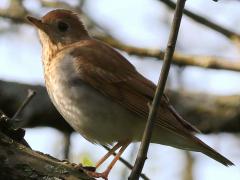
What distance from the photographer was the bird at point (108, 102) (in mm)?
4785

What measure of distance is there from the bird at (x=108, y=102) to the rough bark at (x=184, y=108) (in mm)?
1086

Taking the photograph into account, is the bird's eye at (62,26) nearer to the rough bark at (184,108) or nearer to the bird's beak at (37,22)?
the bird's beak at (37,22)

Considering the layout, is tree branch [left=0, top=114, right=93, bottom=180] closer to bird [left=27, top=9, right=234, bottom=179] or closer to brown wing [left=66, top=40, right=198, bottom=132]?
bird [left=27, top=9, right=234, bottom=179]

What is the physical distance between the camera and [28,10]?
7.28 meters

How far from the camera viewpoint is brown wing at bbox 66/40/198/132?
4.80 meters

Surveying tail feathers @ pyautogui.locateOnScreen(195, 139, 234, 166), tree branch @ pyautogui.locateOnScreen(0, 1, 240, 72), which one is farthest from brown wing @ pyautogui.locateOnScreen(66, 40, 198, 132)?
tree branch @ pyautogui.locateOnScreen(0, 1, 240, 72)

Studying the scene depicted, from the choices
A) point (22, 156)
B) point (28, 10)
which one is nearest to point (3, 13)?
point (28, 10)

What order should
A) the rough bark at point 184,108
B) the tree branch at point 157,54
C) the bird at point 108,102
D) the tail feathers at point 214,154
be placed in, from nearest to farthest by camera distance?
1. the tail feathers at point 214,154
2. the bird at point 108,102
3. the rough bark at point 184,108
4. the tree branch at point 157,54

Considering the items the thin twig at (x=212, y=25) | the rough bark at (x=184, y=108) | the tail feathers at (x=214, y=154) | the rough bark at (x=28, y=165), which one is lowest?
the rough bark at (x=184, y=108)

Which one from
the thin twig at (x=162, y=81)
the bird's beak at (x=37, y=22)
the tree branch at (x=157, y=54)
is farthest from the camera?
the tree branch at (x=157, y=54)

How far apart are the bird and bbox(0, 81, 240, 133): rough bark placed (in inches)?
42.8

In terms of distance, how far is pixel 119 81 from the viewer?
16.9 feet

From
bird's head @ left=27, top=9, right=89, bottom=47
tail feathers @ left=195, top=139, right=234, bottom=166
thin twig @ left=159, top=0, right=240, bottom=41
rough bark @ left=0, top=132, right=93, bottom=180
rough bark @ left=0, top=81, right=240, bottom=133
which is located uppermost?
thin twig @ left=159, top=0, right=240, bottom=41

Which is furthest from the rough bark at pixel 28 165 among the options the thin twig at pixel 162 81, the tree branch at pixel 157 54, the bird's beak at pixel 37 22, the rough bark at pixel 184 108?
the tree branch at pixel 157 54
